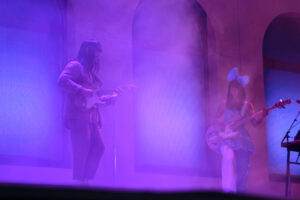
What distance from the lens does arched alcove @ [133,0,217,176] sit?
239 inches

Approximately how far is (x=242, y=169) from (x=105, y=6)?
2.56 meters

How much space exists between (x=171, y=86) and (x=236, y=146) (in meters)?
1.92

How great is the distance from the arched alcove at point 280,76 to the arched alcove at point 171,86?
1103 millimetres

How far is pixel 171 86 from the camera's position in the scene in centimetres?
632

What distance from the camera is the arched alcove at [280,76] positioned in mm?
6992

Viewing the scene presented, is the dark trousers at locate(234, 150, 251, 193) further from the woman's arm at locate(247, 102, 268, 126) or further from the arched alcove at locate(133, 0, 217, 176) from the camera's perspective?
the arched alcove at locate(133, 0, 217, 176)

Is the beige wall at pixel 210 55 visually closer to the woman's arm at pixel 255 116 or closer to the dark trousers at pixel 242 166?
the dark trousers at pixel 242 166

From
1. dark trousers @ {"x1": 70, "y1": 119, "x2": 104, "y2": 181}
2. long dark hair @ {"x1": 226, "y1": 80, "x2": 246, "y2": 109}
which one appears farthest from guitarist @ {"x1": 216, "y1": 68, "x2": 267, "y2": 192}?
dark trousers @ {"x1": 70, "y1": 119, "x2": 104, "y2": 181}

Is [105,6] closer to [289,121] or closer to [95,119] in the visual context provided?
[95,119]

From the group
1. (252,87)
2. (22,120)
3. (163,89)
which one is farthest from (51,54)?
(252,87)

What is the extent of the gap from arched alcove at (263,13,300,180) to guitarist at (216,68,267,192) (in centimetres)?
229

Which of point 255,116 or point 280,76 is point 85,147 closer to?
point 255,116

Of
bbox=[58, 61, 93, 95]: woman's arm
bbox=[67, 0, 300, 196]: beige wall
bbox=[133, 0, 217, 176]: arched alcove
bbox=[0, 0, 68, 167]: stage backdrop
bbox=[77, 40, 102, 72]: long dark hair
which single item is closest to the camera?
bbox=[58, 61, 93, 95]: woman's arm

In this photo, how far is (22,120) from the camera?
518 centimetres
